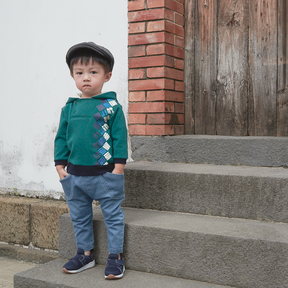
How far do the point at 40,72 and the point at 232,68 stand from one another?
1686 millimetres

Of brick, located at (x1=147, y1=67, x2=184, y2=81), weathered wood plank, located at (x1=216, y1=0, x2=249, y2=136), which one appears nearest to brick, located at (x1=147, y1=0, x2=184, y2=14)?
weathered wood plank, located at (x1=216, y1=0, x2=249, y2=136)

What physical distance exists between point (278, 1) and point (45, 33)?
6.49 feet

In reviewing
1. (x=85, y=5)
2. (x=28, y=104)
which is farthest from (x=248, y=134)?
(x=28, y=104)

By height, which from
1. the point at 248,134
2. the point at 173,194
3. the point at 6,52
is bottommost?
the point at 173,194

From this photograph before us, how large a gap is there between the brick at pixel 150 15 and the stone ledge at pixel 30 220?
163 cm

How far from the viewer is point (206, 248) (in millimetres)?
2049

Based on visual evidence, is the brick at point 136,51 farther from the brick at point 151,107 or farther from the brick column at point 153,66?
the brick at point 151,107

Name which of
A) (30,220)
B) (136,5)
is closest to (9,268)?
(30,220)

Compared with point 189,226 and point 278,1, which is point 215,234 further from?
point 278,1

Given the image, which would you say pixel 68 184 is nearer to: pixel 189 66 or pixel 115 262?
pixel 115 262

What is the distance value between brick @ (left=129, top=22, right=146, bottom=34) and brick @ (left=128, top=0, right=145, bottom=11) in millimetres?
125

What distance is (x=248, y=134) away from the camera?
317 centimetres

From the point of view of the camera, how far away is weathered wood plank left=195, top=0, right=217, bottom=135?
10.7 feet

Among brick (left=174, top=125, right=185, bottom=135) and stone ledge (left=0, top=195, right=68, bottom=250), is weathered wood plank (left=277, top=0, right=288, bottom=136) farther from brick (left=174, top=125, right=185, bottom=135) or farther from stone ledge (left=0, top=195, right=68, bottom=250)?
stone ledge (left=0, top=195, right=68, bottom=250)
